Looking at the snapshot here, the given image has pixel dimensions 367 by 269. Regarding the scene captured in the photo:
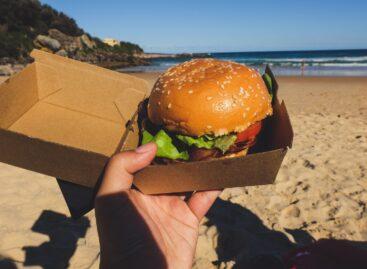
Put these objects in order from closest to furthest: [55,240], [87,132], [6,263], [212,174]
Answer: [212,174] < [87,132] < [6,263] < [55,240]

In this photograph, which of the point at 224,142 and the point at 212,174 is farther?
the point at 224,142

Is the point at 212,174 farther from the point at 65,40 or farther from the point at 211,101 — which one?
the point at 65,40

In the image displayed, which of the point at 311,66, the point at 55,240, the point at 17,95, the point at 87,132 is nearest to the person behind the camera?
the point at 17,95

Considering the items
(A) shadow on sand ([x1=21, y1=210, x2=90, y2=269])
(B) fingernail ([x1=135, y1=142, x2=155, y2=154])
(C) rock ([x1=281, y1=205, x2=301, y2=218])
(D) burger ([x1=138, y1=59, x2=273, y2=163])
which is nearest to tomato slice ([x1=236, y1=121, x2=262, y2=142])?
(D) burger ([x1=138, y1=59, x2=273, y2=163])

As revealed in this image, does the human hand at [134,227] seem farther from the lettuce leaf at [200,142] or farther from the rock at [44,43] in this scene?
the rock at [44,43]

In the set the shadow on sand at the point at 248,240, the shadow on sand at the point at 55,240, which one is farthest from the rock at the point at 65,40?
the shadow on sand at the point at 248,240

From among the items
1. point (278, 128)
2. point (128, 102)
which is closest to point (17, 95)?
point (128, 102)

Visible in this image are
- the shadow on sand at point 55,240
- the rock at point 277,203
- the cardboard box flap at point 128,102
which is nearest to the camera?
the cardboard box flap at point 128,102
